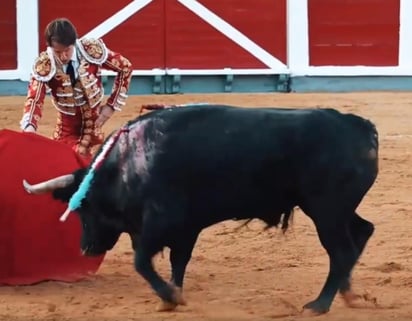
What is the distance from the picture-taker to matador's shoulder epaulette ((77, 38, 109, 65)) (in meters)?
5.60

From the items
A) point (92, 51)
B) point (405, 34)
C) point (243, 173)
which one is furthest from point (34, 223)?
point (405, 34)

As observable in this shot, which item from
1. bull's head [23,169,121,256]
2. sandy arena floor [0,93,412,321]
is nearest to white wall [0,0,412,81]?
sandy arena floor [0,93,412,321]

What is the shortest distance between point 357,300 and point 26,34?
9185 millimetres

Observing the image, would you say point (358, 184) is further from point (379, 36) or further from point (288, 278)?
point (379, 36)

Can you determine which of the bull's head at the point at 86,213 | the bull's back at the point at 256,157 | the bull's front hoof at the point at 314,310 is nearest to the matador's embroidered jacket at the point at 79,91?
the bull's head at the point at 86,213

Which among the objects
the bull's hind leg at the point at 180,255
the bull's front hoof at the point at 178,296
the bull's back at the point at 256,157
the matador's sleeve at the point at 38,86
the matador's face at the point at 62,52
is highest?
the matador's face at the point at 62,52

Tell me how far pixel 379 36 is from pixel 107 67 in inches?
331

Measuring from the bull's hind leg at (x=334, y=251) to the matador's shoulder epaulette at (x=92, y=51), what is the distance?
156 centimetres

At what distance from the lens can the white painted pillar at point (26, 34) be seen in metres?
13.3

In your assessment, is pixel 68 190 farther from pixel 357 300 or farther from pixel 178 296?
pixel 357 300

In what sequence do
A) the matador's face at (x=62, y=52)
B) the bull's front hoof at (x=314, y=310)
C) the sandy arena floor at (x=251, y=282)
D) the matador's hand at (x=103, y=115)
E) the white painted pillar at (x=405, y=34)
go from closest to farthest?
the bull's front hoof at (x=314, y=310) → the sandy arena floor at (x=251, y=282) → the matador's face at (x=62, y=52) → the matador's hand at (x=103, y=115) → the white painted pillar at (x=405, y=34)

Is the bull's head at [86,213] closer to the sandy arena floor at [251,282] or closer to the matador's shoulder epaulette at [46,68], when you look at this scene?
the sandy arena floor at [251,282]

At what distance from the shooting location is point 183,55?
1353 centimetres

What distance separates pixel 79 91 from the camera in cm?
564
